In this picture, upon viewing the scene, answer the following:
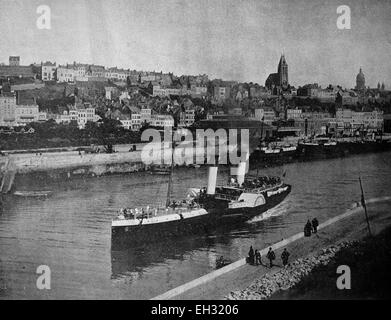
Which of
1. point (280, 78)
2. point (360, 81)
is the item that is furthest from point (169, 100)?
point (360, 81)

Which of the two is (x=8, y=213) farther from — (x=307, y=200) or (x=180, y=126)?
(x=307, y=200)

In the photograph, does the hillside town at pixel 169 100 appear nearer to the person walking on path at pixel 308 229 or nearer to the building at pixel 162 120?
the building at pixel 162 120

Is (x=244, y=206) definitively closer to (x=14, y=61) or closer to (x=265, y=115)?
(x=265, y=115)

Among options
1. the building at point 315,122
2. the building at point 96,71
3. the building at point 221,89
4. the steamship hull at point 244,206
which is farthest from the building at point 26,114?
the building at point 315,122

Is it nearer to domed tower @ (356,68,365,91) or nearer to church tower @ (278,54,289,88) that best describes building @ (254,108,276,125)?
church tower @ (278,54,289,88)

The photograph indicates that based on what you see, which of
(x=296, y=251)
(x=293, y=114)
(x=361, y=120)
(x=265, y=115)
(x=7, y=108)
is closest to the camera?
(x=296, y=251)
